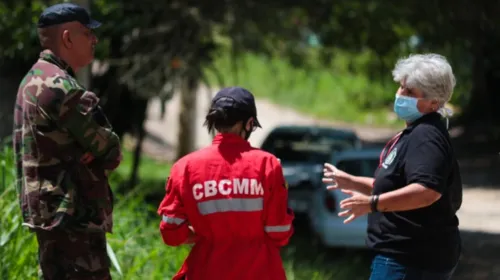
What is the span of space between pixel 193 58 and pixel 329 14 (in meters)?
2.17

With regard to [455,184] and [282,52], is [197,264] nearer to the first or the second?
[455,184]

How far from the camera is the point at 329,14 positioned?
43.7 ft

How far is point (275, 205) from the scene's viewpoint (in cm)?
378

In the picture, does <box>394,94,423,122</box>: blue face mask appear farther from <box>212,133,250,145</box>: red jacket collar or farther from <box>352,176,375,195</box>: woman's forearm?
<box>212,133,250,145</box>: red jacket collar

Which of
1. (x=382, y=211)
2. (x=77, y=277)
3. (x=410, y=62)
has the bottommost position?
(x=77, y=277)

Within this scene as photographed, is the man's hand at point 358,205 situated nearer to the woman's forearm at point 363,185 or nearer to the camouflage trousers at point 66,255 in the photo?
the woman's forearm at point 363,185

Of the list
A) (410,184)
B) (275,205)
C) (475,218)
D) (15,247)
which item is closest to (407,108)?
(410,184)

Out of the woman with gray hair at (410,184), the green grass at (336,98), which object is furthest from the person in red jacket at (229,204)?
the green grass at (336,98)

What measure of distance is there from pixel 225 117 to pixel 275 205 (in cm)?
41

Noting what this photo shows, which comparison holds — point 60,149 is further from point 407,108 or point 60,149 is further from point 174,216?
point 407,108

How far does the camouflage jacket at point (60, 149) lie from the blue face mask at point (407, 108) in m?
1.25

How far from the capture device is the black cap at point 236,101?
381cm

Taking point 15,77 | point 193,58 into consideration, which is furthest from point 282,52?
point 15,77

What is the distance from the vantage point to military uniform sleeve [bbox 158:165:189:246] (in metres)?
3.78
